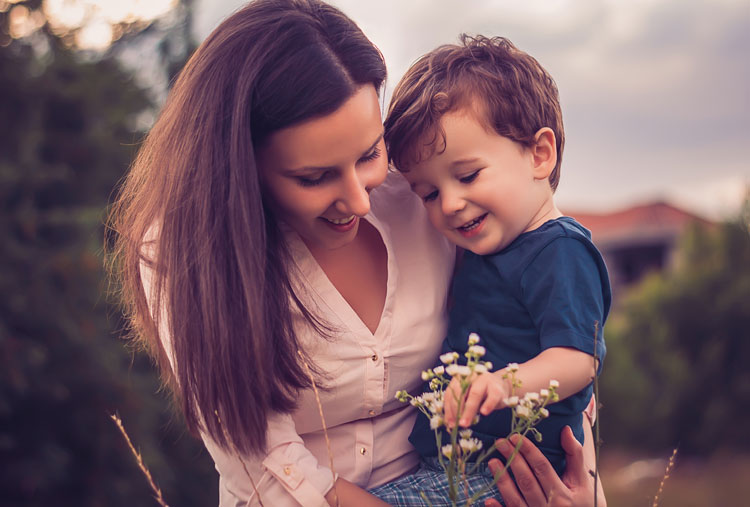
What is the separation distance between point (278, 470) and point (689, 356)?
30.9 ft

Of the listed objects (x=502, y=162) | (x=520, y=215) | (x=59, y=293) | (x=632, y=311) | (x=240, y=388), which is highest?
(x=502, y=162)

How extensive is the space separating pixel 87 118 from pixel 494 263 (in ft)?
17.2

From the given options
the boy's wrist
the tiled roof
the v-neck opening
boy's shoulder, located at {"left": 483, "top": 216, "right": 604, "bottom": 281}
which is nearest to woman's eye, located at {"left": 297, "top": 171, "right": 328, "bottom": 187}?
the v-neck opening

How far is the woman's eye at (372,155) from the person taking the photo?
1870mm

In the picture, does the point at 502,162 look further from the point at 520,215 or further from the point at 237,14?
the point at 237,14

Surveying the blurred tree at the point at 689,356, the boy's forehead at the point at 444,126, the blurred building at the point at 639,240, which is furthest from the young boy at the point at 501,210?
the blurred building at the point at 639,240

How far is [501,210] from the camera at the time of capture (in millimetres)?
1978

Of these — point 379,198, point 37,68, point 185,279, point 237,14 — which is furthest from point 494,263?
point 37,68

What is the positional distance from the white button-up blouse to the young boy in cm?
10

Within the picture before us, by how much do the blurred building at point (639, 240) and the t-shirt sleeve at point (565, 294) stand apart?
15541 millimetres

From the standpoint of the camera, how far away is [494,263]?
2039mm

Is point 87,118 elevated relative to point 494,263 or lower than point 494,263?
lower

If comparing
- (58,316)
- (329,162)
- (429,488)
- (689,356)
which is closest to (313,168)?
(329,162)

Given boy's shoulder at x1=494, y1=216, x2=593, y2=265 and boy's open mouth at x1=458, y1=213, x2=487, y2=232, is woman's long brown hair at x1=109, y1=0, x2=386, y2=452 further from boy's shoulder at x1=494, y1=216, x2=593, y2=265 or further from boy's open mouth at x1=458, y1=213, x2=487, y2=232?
boy's shoulder at x1=494, y1=216, x2=593, y2=265
